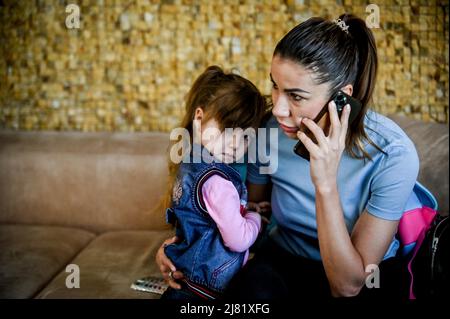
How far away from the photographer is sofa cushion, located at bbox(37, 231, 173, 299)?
4.63ft

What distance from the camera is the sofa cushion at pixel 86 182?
1.92 m

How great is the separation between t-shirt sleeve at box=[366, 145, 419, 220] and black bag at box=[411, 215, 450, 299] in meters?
0.11

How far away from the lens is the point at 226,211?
43.4 inches

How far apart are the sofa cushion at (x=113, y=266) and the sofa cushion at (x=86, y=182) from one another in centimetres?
11

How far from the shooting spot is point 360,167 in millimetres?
1190

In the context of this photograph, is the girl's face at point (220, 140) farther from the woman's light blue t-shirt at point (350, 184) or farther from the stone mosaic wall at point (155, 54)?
the stone mosaic wall at point (155, 54)

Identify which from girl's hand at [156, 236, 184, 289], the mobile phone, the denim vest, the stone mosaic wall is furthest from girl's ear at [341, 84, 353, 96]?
the stone mosaic wall

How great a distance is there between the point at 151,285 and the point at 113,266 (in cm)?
22

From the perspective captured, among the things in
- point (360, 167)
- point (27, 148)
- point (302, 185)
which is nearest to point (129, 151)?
point (27, 148)

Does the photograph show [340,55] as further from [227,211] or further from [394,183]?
[227,211]

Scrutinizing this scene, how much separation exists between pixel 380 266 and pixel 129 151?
114cm

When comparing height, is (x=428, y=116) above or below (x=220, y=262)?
above
